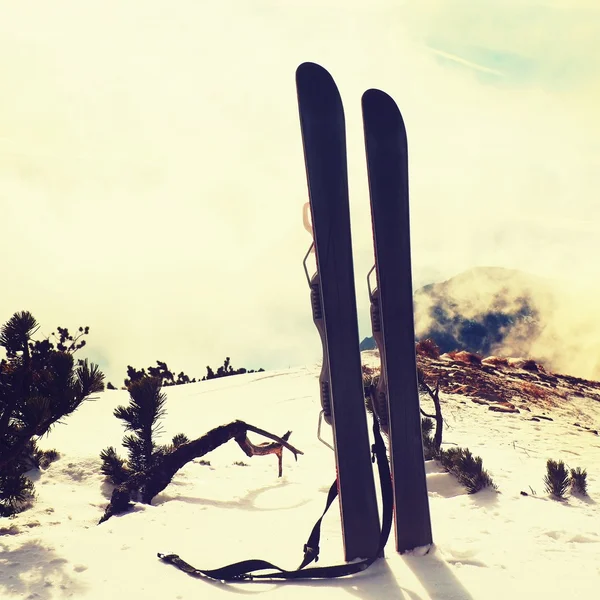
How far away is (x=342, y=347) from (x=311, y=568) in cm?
142

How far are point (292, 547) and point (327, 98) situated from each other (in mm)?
3304

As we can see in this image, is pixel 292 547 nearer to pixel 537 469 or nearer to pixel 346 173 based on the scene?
pixel 346 173

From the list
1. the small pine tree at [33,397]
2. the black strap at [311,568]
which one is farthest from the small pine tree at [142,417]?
the black strap at [311,568]

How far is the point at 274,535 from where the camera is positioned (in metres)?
4.63

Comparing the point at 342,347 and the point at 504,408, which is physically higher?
the point at 342,347

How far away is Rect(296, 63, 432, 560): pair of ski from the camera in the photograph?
3850mm

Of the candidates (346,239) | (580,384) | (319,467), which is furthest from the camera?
(580,384)

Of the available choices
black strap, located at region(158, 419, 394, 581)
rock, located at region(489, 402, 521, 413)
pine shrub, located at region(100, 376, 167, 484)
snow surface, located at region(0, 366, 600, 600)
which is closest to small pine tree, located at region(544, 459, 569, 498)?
snow surface, located at region(0, 366, 600, 600)

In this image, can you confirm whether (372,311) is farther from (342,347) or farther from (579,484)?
(579,484)

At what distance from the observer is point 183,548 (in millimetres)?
4172

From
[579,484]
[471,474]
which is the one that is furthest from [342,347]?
[579,484]

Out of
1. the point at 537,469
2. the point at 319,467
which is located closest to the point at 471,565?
the point at 319,467

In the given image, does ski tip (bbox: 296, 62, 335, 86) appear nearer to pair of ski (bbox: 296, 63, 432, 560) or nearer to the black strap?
pair of ski (bbox: 296, 63, 432, 560)

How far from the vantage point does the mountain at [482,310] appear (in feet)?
111
